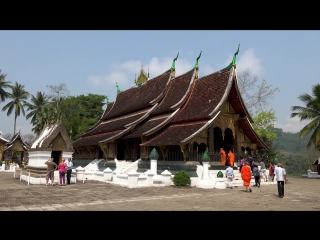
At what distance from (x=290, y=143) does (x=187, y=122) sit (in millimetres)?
129449

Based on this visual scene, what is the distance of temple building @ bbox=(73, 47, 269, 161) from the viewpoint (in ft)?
57.7

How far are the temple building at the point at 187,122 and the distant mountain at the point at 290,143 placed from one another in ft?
335

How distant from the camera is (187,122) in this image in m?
18.8

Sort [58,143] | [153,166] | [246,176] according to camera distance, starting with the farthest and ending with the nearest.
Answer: [58,143], [153,166], [246,176]

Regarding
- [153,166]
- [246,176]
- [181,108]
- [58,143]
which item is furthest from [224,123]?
[58,143]

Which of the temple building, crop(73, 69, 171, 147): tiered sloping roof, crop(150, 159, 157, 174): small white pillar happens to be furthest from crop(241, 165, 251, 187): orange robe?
crop(73, 69, 171, 147): tiered sloping roof

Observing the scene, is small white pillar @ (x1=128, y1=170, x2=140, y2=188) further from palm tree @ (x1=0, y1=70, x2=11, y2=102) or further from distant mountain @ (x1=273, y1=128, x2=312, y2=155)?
distant mountain @ (x1=273, y1=128, x2=312, y2=155)

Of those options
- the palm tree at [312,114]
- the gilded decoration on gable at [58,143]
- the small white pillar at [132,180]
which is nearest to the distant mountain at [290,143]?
the palm tree at [312,114]

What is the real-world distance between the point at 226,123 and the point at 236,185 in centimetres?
444

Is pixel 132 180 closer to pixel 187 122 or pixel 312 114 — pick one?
pixel 187 122

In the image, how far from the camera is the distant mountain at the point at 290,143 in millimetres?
123312
